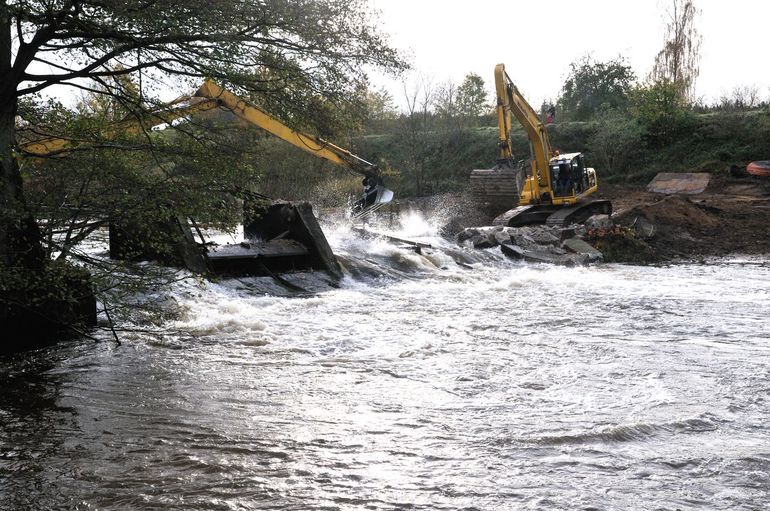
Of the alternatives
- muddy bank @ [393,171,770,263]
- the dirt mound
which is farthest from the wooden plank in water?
the dirt mound

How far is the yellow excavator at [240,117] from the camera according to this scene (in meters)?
8.59

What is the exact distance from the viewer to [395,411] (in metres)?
6.68

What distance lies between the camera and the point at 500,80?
22.0 metres

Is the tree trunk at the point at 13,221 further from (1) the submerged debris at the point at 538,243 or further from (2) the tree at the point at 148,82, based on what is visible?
(1) the submerged debris at the point at 538,243

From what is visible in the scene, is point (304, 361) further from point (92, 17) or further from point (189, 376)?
point (92, 17)

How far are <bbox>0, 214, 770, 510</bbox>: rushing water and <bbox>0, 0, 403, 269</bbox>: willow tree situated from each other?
2062mm

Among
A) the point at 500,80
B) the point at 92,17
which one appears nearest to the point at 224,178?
the point at 92,17

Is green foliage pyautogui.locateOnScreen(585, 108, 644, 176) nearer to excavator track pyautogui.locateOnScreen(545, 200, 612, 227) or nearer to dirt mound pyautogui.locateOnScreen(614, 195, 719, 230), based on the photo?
excavator track pyautogui.locateOnScreen(545, 200, 612, 227)

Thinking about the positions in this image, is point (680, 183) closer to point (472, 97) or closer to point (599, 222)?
point (599, 222)

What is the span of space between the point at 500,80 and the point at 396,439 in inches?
698

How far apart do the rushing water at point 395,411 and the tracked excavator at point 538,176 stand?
36.1ft

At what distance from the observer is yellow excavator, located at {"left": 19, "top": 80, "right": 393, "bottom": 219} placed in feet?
28.2

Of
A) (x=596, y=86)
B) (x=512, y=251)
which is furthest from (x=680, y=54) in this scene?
(x=512, y=251)

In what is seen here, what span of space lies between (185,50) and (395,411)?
445 centimetres
